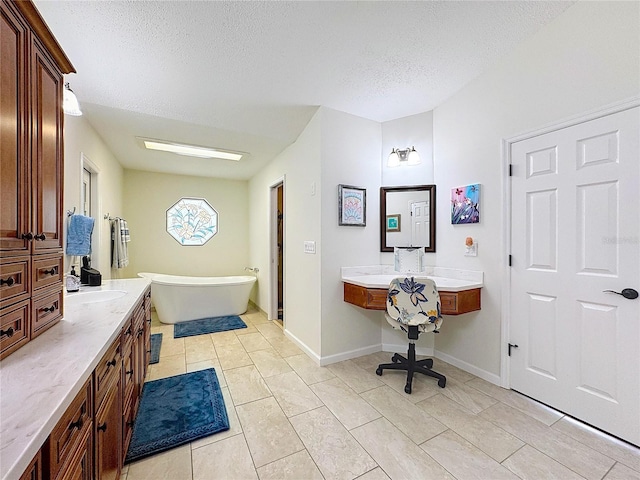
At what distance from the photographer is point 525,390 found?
83.4 inches

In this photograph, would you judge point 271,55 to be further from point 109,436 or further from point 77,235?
point 109,436

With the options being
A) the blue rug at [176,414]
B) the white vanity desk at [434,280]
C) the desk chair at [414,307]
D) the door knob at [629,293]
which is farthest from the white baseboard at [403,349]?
the blue rug at [176,414]

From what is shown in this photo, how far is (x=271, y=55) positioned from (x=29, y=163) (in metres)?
1.58

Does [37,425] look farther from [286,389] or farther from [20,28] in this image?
[286,389]

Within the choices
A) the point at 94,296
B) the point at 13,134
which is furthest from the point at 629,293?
the point at 94,296

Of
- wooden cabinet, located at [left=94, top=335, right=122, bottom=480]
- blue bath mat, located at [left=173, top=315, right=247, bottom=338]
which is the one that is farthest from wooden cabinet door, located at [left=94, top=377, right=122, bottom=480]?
blue bath mat, located at [left=173, top=315, right=247, bottom=338]

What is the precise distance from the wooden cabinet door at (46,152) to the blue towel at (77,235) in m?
1.06

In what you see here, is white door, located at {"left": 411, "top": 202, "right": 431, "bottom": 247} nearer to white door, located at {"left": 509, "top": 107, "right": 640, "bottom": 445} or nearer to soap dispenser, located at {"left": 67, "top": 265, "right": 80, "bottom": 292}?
white door, located at {"left": 509, "top": 107, "right": 640, "bottom": 445}

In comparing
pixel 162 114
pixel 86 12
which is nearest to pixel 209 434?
pixel 86 12

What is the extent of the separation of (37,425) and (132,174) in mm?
5102

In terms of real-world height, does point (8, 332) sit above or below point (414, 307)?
above

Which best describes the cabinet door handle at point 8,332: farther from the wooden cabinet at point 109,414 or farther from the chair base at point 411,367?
the chair base at point 411,367

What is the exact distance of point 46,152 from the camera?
122 cm

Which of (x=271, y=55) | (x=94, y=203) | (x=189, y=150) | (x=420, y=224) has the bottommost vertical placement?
(x=420, y=224)
